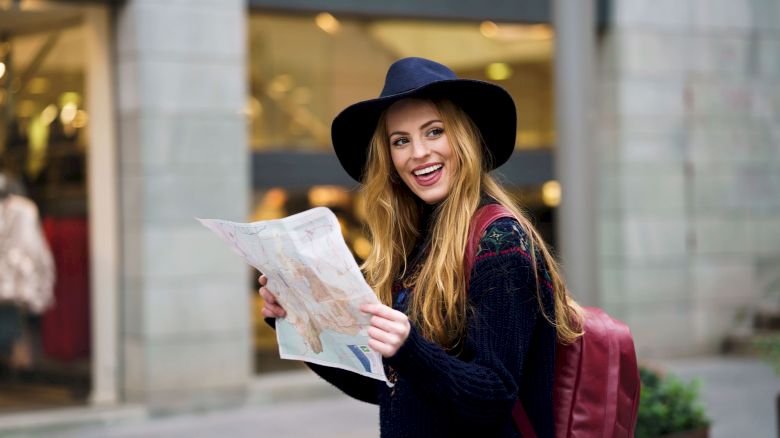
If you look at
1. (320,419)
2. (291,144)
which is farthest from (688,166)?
(320,419)

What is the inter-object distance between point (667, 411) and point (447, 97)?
392 centimetres

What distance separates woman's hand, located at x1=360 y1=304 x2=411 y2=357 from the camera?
7.70ft

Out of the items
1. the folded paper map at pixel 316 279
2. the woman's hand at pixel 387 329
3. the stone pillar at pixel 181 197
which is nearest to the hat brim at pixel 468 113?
the folded paper map at pixel 316 279

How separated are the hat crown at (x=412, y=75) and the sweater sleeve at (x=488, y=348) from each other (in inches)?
15.9

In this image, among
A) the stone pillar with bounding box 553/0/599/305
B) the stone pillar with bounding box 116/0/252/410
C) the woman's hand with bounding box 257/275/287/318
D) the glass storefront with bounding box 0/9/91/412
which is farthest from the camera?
the glass storefront with bounding box 0/9/91/412

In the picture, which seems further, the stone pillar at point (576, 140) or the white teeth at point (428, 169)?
the stone pillar at point (576, 140)

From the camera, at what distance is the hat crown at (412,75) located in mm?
2766

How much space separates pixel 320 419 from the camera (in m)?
10.1

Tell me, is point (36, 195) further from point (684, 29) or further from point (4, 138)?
point (684, 29)

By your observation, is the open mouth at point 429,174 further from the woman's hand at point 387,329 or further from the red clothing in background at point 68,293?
the red clothing in background at point 68,293

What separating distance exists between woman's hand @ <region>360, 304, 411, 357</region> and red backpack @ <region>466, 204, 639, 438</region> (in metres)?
0.45

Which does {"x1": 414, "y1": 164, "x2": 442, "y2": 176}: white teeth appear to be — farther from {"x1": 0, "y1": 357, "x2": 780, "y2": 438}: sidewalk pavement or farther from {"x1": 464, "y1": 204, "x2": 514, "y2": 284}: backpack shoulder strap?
{"x1": 0, "y1": 357, "x2": 780, "y2": 438}: sidewalk pavement

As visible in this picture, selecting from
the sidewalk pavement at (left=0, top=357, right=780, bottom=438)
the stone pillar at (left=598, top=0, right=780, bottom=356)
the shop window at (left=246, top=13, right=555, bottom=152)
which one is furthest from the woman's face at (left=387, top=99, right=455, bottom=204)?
the stone pillar at (left=598, top=0, right=780, bottom=356)

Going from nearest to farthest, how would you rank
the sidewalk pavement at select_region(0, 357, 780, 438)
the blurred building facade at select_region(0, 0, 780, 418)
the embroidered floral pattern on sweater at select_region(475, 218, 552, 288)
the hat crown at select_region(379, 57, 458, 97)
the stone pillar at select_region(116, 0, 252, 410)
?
the embroidered floral pattern on sweater at select_region(475, 218, 552, 288) < the hat crown at select_region(379, 57, 458, 97) < the sidewalk pavement at select_region(0, 357, 780, 438) < the stone pillar at select_region(116, 0, 252, 410) < the blurred building facade at select_region(0, 0, 780, 418)
